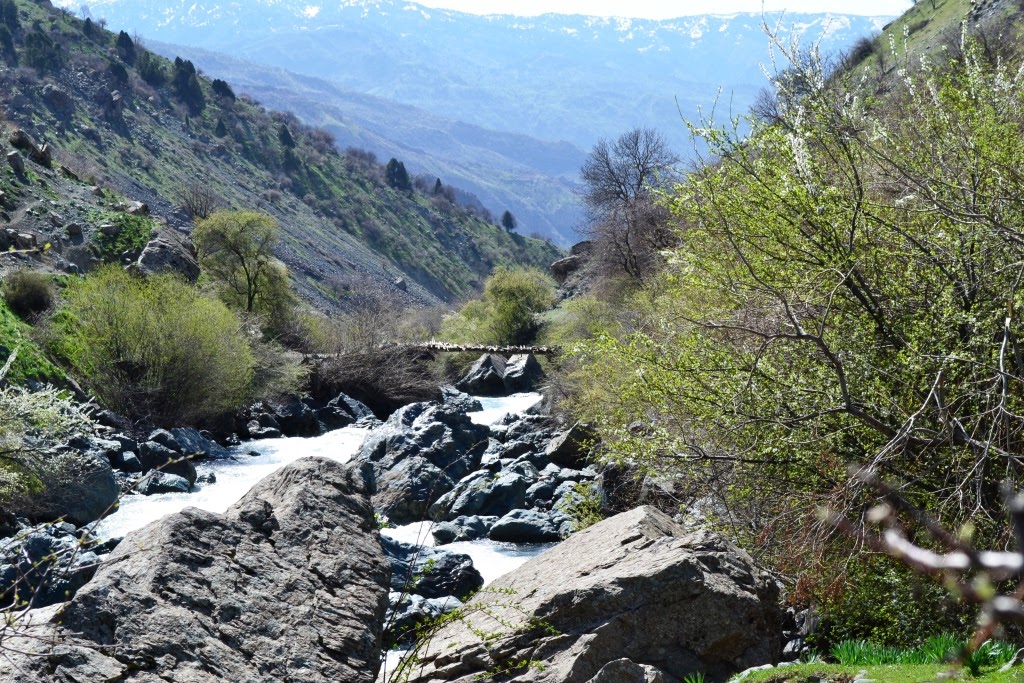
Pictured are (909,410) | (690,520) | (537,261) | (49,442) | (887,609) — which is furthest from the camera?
(537,261)

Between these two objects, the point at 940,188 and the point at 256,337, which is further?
the point at 256,337

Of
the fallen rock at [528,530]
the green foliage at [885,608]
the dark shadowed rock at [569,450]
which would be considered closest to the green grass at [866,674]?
the green foliage at [885,608]

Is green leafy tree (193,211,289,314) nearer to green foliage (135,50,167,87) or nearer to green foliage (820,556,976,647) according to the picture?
green foliage (820,556,976,647)

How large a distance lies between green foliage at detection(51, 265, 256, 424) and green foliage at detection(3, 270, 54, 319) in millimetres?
804

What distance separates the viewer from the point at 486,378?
38.3 meters

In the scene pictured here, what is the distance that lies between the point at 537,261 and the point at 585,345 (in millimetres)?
120582

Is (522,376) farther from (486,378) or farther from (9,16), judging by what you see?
(9,16)

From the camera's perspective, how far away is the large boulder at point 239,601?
6188 mm

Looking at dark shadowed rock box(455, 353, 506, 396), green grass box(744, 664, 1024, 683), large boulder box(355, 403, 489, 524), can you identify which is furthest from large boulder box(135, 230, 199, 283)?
green grass box(744, 664, 1024, 683)

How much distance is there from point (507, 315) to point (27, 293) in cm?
2385

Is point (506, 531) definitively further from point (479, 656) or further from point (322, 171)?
point (322, 171)

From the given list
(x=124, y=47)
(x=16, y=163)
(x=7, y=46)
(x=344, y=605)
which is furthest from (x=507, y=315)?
(x=124, y=47)

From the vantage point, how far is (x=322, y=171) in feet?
392

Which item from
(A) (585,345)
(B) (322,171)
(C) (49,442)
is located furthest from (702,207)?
(B) (322,171)
